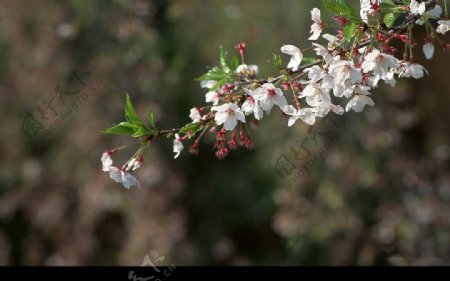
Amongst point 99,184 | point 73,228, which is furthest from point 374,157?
point 73,228

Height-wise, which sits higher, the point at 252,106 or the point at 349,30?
the point at 349,30

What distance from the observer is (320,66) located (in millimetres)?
1504

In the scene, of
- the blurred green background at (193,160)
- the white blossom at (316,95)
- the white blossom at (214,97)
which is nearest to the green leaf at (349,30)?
the white blossom at (316,95)

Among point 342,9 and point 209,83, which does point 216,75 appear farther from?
point 342,9

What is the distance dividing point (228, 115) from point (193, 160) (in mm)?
3401

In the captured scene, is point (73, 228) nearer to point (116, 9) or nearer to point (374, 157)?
point (116, 9)

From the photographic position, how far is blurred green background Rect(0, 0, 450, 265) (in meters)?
4.06

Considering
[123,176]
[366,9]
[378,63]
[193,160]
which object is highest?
[366,9]

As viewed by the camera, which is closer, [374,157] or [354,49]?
[354,49]

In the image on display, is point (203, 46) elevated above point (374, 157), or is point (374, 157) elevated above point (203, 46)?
point (203, 46)

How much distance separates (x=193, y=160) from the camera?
4891 mm

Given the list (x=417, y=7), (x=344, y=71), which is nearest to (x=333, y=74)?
(x=344, y=71)
